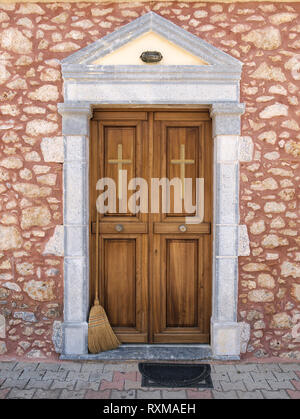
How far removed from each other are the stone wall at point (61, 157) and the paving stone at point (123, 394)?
31.9 inches

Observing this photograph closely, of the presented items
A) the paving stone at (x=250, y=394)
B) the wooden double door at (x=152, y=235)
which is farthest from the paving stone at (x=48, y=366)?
the paving stone at (x=250, y=394)

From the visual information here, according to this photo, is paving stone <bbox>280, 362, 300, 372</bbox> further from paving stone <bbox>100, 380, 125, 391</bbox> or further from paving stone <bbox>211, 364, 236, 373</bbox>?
paving stone <bbox>100, 380, 125, 391</bbox>

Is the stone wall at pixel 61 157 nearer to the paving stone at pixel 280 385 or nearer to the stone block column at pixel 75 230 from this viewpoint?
the stone block column at pixel 75 230

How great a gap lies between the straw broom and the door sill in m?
→ 0.05

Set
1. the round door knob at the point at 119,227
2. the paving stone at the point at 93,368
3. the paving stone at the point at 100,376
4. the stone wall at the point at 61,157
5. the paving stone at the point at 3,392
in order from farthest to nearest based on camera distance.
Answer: the round door knob at the point at 119,227
the stone wall at the point at 61,157
the paving stone at the point at 93,368
the paving stone at the point at 100,376
the paving stone at the point at 3,392

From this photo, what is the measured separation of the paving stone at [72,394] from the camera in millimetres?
2566

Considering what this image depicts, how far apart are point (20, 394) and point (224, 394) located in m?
1.53

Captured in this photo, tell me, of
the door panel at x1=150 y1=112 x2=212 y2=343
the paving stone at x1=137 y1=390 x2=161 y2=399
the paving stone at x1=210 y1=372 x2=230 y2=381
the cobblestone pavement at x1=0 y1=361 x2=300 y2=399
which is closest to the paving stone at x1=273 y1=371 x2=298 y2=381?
the cobblestone pavement at x1=0 y1=361 x2=300 y2=399

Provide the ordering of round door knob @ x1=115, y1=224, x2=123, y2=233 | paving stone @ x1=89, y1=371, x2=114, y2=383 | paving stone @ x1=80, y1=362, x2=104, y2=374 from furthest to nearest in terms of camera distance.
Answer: round door knob @ x1=115, y1=224, x2=123, y2=233
paving stone @ x1=80, y1=362, x2=104, y2=374
paving stone @ x1=89, y1=371, x2=114, y2=383

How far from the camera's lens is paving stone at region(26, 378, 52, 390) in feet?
8.87

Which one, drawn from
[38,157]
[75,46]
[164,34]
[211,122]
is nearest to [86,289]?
[38,157]

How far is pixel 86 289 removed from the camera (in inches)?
125

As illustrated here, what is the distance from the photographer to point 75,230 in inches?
123

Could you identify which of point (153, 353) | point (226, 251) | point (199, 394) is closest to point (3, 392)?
point (153, 353)
